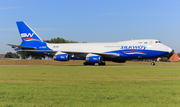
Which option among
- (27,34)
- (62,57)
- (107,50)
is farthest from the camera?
(27,34)

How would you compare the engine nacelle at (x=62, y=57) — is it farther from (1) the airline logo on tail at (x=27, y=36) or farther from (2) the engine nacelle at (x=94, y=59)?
(1) the airline logo on tail at (x=27, y=36)

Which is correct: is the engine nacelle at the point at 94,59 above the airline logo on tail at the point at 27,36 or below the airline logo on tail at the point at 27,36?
below

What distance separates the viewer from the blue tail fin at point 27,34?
45812 mm

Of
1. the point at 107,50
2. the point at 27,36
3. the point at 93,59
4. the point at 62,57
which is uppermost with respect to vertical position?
the point at 27,36

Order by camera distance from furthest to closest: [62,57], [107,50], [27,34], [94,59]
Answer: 1. [27,34]
2. [107,50]
3. [62,57]
4. [94,59]

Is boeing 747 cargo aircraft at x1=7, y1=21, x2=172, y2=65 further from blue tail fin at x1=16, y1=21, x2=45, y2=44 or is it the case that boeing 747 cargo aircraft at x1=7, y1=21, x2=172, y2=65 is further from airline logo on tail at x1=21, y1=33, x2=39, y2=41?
airline logo on tail at x1=21, y1=33, x2=39, y2=41

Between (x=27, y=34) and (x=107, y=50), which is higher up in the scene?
(x=27, y=34)

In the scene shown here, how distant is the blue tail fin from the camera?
45812 millimetres

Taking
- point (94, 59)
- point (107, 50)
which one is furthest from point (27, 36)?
point (107, 50)

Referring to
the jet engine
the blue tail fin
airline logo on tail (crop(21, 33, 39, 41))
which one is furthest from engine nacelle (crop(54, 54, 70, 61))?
airline logo on tail (crop(21, 33, 39, 41))

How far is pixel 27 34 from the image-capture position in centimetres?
4603

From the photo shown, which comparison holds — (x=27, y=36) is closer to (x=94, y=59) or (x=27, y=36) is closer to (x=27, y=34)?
(x=27, y=34)

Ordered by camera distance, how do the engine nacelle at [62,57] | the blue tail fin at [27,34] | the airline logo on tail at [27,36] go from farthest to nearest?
1. the airline logo on tail at [27,36]
2. the blue tail fin at [27,34]
3. the engine nacelle at [62,57]

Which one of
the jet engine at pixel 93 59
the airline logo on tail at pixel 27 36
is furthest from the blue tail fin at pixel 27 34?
the jet engine at pixel 93 59
